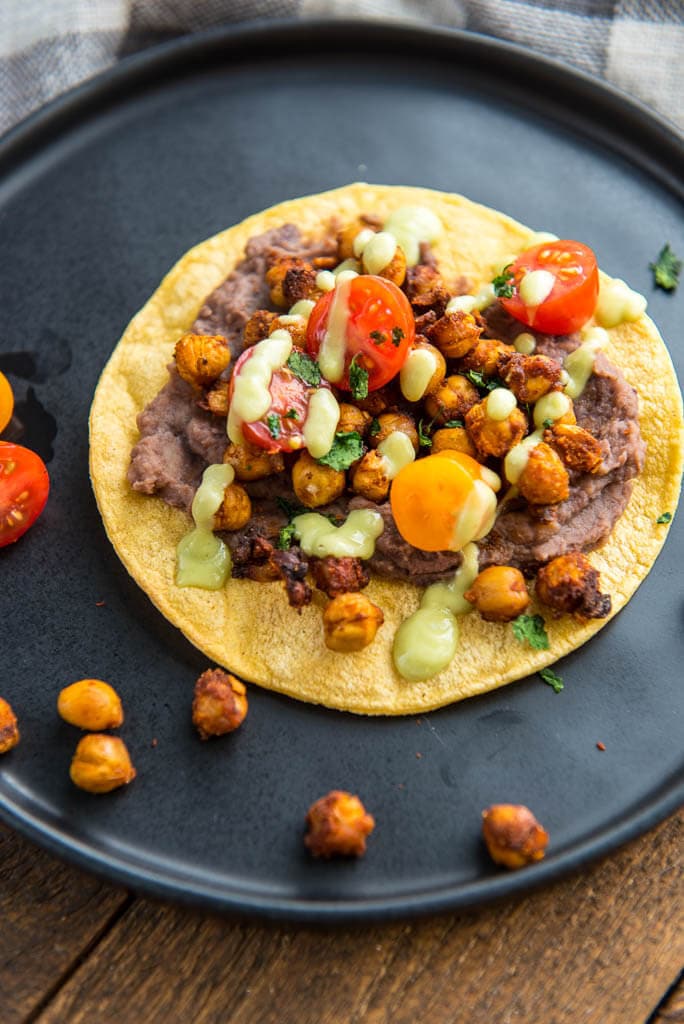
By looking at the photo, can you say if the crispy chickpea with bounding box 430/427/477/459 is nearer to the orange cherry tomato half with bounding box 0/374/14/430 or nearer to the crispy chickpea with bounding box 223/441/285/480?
the crispy chickpea with bounding box 223/441/285/480

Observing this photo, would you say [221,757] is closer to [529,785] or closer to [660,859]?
[529,785]

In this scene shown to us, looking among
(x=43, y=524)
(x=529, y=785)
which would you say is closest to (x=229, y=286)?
(x=43, y=524)

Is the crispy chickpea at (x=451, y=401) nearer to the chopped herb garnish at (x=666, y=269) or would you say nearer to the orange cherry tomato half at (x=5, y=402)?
the chopped herb garnish at (x=666, y=269)

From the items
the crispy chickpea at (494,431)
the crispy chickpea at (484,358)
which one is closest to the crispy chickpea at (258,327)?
the crispy chickpea at (484,358)

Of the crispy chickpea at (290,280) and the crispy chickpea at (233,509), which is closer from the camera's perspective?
the crispy chickpea at (233,509)

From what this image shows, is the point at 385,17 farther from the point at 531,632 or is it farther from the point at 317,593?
the point at 531,632

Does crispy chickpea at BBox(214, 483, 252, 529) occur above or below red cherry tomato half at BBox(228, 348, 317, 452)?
below

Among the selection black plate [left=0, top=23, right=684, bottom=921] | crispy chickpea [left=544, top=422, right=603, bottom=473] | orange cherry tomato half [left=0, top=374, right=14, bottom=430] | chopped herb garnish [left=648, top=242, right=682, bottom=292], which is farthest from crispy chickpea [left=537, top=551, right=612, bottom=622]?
orange cherry tomato half [left=0, top=374, right=14, bottom=430]
